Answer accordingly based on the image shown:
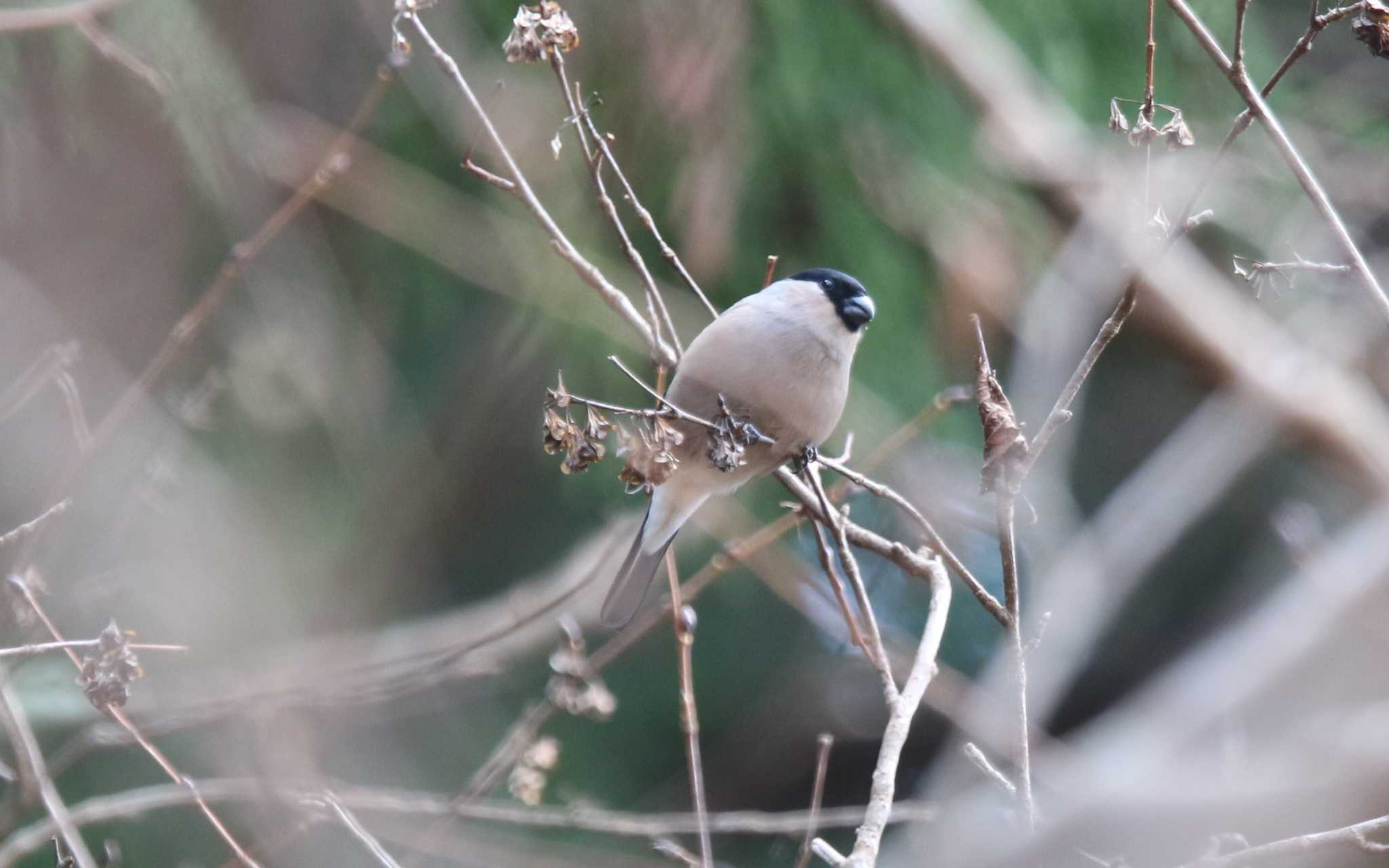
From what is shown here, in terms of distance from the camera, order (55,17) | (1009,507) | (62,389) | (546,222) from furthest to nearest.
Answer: (55,17), (62,389), (546,222), (1009,507)

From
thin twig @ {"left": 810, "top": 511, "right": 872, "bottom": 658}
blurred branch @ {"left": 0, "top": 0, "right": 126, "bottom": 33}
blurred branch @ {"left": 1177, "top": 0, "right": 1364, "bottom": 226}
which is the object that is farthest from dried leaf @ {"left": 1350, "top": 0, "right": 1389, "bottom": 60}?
blurred branch @ {"left": 0, "top": 0, "right": 126, "bottom": 33}

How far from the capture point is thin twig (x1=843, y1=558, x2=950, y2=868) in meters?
1.38

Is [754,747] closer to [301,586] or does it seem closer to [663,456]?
[301,586]

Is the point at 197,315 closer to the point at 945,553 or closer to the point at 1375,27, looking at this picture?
the point at 945,553

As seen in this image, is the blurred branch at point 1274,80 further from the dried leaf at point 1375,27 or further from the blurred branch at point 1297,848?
the blurred branch at point 1297,848

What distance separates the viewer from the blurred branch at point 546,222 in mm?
1672

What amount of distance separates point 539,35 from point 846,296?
3.71ft

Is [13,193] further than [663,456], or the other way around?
[13,193]

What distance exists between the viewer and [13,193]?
10.9 feet

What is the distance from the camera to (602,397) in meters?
3.50

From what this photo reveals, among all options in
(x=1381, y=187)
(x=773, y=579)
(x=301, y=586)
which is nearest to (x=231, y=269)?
(x=773, y=579)

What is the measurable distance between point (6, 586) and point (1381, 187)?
4746 mm

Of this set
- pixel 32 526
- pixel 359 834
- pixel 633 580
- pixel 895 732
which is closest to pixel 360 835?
pixel 359 834

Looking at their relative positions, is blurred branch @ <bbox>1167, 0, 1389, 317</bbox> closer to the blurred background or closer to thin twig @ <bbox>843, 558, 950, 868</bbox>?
thin twig @ <bbox>843, 558, 950, 868</bbox>
